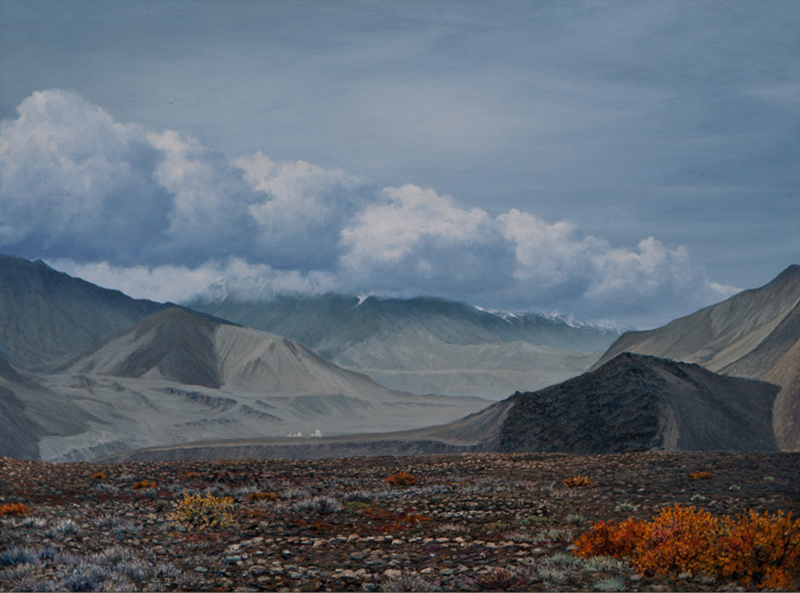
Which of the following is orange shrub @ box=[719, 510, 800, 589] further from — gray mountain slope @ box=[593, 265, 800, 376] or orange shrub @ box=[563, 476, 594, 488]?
gray mountain slope @ box=[593, 265, 800, 376]

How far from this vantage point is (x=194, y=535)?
11.5m

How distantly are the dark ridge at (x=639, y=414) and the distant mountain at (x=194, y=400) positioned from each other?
8333 cm

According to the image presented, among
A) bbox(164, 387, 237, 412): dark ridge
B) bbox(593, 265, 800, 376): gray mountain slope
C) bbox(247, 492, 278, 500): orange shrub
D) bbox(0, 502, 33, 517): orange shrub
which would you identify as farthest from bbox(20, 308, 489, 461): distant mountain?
bbox(0, 502, 33, 517): orange shrub

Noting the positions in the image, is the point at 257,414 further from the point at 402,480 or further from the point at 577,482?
the point at 577,482

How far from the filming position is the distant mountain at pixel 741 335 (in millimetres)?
100250

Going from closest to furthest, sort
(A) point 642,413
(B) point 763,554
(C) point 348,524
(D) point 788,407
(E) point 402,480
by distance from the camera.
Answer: (B) point 763,554 < (C) point 348,524 < (E) point 402,480 < (A) point 642,413 < (D) point 788,407

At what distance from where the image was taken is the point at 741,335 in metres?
147

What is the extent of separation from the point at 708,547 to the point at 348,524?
6206 mm

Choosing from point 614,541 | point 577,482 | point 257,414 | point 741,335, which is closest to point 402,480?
point 577,482

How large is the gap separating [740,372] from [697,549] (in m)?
104

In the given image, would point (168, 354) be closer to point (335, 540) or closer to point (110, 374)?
point (110, 374)

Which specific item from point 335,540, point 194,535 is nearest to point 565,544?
point 335,540

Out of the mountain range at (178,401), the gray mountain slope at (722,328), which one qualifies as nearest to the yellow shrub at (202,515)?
the mountain range at (178,401)

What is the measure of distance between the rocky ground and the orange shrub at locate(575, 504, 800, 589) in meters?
0.20
